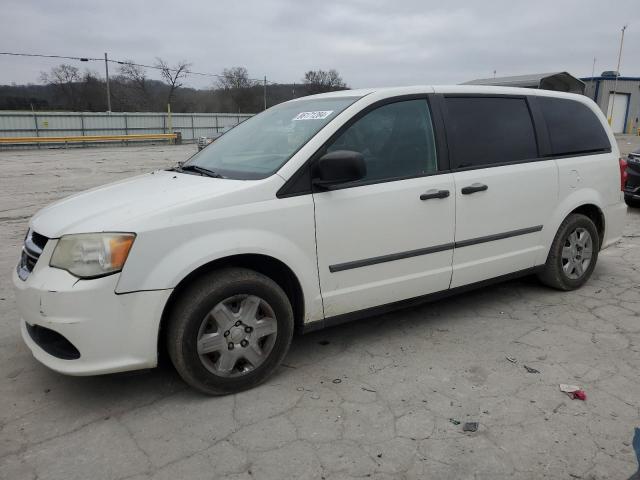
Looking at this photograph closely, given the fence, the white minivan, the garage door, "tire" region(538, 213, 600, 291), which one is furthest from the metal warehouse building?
the white minivan

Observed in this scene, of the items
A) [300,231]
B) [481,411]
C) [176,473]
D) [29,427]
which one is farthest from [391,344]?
[29,427]

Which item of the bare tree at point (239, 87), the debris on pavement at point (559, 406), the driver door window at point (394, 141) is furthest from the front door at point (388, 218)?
the bare tree at point (239, 87)

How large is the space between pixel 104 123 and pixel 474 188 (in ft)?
105

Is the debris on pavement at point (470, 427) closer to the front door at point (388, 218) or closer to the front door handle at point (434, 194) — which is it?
the front door at point (388, 218)

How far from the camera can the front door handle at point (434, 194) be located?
135 inches

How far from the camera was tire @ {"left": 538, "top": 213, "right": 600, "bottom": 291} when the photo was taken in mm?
4395

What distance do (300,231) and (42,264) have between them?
54.5 inches

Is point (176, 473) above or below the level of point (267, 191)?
below

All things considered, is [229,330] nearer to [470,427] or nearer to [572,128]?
[470,427]

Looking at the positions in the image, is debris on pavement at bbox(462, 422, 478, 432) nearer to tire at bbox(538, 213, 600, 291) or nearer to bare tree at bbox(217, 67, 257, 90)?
tire at bbox(538, 213, 600, 291)

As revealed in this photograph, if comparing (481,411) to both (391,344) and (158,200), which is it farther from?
(158,200)

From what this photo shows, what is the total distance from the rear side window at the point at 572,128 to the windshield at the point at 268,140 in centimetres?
189

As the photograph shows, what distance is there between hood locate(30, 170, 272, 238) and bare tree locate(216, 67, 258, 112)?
4347 cm

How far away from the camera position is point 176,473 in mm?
2328
